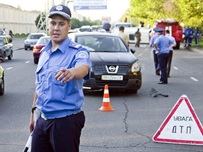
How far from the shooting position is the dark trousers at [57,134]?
4.00 meters

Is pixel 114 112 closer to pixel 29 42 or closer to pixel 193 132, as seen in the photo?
pixel 193 132

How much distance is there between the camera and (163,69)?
1627 centimetres

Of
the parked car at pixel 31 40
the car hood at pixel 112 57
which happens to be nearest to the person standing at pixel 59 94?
the car hood at pixel 112 57

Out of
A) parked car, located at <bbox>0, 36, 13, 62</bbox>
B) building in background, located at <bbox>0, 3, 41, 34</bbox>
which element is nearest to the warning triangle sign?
parked car, located at <bbox>0, 36, 13, 62</bbox>

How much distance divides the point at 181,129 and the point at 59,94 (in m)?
4.17

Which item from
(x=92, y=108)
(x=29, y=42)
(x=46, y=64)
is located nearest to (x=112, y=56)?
(x=92, y=108)

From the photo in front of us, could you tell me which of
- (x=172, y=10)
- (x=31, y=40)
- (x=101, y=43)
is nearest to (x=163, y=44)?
(x=101, y=43)

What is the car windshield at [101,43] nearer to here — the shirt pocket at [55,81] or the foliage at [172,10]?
the shirt pocket at [55,81]

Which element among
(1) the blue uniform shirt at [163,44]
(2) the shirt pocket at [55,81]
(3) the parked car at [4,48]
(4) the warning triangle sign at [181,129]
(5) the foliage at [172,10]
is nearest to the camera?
(2) the shirt pocket at [55,81]

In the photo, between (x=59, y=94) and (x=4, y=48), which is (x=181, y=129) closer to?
(x=59, y=94)

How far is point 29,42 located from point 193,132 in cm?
3844

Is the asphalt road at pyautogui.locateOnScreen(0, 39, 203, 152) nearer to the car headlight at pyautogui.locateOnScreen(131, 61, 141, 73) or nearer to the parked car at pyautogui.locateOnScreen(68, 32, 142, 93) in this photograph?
the parked car at pyautogui.locateOnScreen(68, 32, 142, 93)

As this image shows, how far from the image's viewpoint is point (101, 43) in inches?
573

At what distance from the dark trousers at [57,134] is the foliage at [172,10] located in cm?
3596
